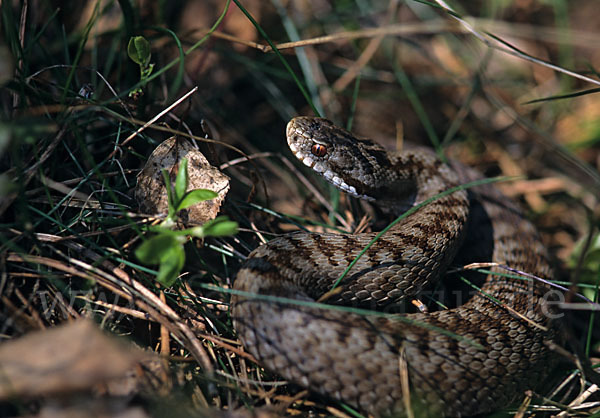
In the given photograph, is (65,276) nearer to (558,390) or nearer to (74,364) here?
(74,364)

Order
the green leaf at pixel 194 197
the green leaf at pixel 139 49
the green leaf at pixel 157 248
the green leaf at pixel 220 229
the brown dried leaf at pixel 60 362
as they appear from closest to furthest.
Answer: the brown dried leaf at pixel 60 362
the green leaf at pixel 157 248
the green leaf at pixel 220 229
the green leaf at pixel 194 197
the green leaf at pixel 139 49

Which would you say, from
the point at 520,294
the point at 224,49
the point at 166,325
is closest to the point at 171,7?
the point at 224,49

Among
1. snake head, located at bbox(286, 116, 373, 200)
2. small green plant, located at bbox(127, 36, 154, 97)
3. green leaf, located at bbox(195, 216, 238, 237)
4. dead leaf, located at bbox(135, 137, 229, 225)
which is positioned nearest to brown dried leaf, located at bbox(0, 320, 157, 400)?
green leaf, located at bbox(195, 216, 238, 237)

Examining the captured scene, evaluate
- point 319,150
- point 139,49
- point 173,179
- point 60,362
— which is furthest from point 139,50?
point 60,362

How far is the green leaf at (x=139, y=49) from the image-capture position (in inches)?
137

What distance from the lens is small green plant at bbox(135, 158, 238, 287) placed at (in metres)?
2.76

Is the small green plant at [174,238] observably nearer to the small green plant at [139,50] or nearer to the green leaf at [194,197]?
the green leaf at [194,197]

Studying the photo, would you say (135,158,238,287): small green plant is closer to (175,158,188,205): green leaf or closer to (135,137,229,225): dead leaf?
(175,158,188,205): green leaf

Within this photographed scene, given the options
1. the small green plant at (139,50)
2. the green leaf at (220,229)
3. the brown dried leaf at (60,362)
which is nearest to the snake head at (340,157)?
the small green plant at (139,50)

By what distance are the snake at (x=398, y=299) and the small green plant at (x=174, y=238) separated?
465 millimetres

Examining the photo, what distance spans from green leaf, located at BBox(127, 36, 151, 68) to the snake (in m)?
1.40

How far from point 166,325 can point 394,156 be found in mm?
2831

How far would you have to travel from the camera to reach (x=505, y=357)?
347 cm

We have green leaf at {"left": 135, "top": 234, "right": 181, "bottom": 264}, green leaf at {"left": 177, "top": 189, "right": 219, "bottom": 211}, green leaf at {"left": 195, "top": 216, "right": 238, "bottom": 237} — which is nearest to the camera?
green leaf at {"left": 135, "top": 234, "right": 181, "bottom": 264}
